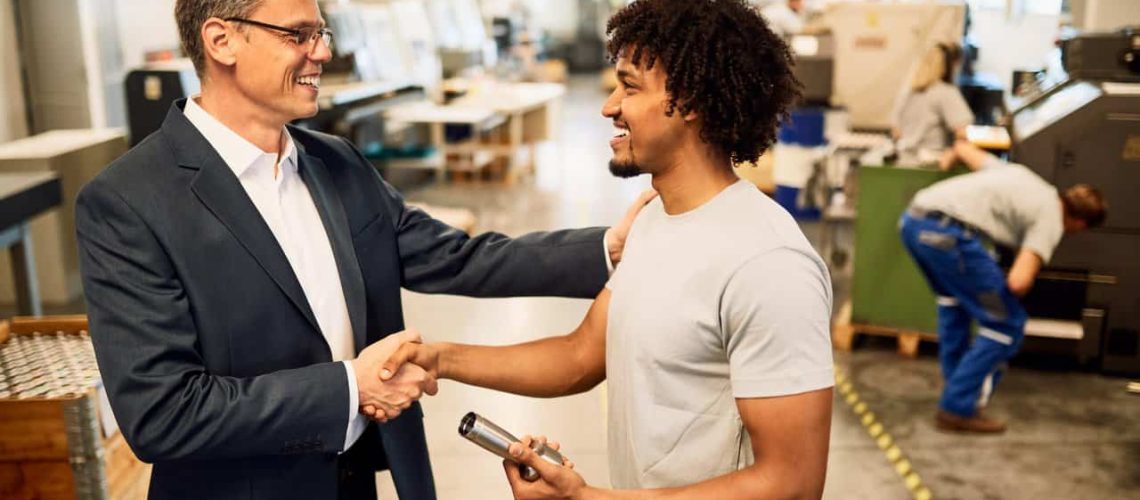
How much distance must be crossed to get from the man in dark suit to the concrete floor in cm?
219

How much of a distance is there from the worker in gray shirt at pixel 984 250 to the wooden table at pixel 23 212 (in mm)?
3575

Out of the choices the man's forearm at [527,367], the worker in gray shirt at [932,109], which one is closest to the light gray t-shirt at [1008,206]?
the worker in gray shirt at [932,109]

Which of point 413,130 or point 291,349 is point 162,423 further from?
point 413,130

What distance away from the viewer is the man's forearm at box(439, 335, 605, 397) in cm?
198

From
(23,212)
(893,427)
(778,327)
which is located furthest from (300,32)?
(893,427)

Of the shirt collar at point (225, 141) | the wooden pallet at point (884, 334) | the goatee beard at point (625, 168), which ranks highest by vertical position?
the shirt collar at point (225, 141)

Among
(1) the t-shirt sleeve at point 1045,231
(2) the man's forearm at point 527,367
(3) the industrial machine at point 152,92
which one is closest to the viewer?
(2) the man's forearm at point 527,367

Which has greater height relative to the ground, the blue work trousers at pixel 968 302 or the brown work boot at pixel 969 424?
the blue work trousers at pixel 968 302

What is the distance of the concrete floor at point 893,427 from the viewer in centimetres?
409

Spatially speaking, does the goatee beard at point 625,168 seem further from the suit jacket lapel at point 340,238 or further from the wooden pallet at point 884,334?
the wooden pallet at point 884,334

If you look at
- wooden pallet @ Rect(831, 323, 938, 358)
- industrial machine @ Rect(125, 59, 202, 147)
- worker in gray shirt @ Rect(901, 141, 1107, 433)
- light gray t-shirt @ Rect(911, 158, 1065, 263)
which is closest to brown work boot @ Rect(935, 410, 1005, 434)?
worker in gray shirt @ Rect(901, 141, 1107, 433)

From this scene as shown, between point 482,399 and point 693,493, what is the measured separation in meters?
3.40

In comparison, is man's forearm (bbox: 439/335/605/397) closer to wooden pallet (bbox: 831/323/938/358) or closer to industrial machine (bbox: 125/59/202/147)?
wooden pallet (bbox: 831/323/938/358)

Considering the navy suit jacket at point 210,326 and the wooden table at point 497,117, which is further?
the wooden table at point 497,117
